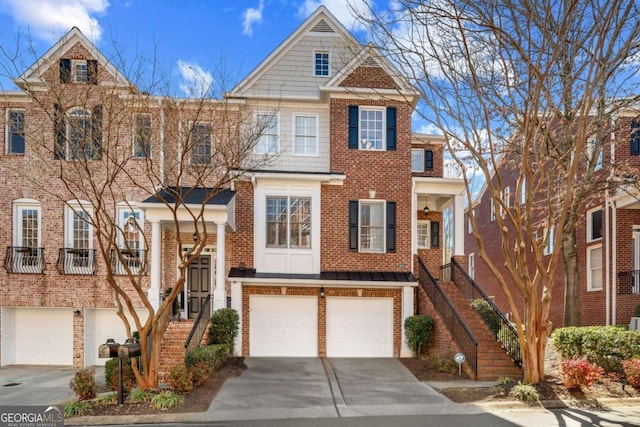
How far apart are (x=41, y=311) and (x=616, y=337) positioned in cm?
1756

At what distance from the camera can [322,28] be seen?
16.8m

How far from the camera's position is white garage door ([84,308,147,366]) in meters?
16.2

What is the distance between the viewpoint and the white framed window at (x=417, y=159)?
19891 millimetres

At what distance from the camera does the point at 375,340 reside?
15055 mm

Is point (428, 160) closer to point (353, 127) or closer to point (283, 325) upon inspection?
point (353, 127)

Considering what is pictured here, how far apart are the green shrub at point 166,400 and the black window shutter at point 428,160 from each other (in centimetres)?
1428

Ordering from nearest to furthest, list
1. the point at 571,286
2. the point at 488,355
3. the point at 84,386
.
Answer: the point at 84,386
the point at 488,355
the point at 571,286

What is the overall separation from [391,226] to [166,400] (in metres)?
9.10

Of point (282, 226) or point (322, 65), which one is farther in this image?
point (322, 65)

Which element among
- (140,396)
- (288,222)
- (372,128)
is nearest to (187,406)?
(140,396)

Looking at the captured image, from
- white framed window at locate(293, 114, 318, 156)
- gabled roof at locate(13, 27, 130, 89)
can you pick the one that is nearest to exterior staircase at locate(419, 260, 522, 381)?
→ white framed window at locate(293, 114, 318, 156)

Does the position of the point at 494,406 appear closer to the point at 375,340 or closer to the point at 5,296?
the point at 375,340

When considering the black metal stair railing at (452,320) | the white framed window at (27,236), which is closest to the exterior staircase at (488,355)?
the black metal stair railing at (452,320)

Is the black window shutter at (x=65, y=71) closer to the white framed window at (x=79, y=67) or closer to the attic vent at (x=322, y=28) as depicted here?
the white framed window at (x=79, y=67)
